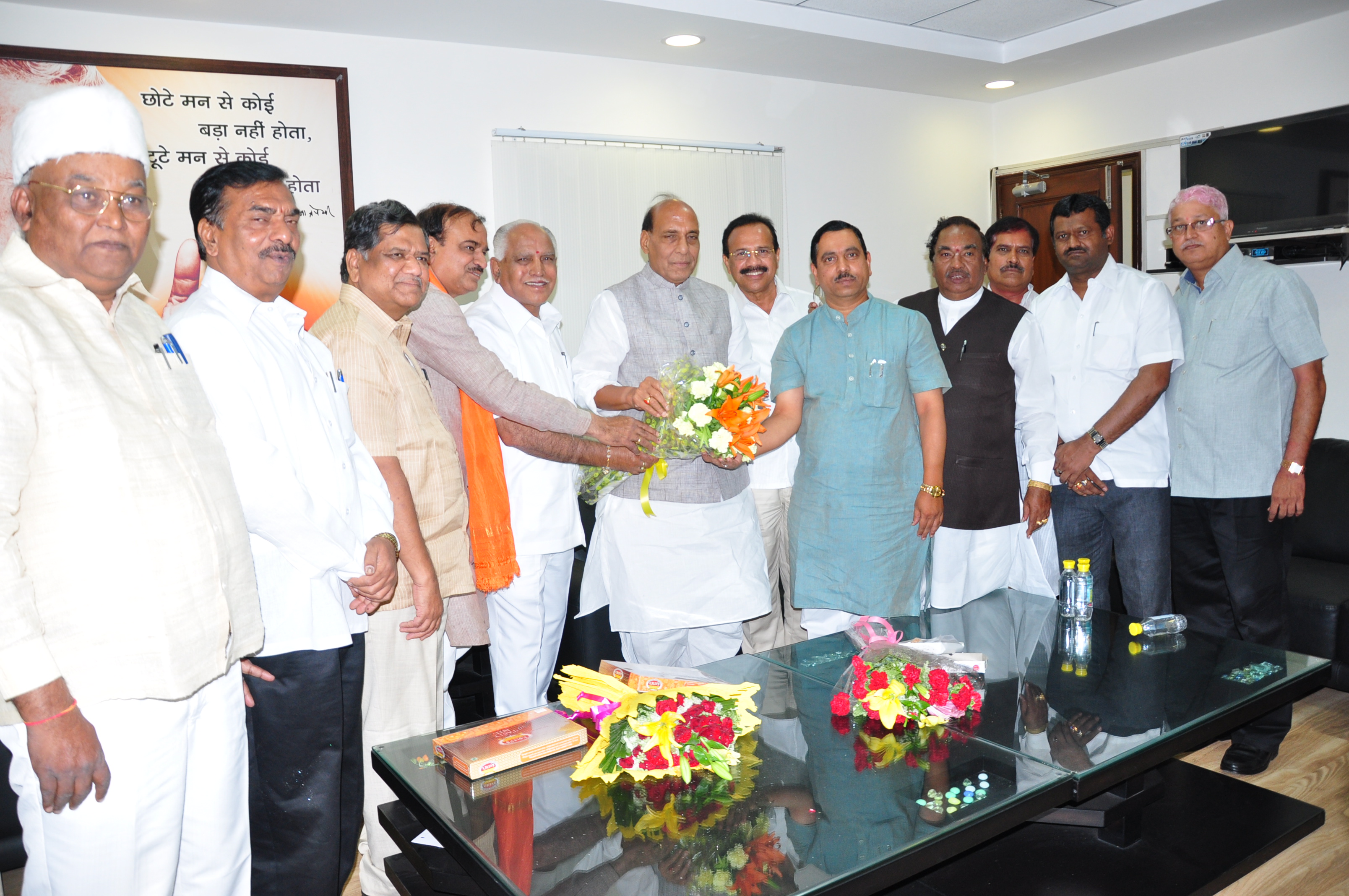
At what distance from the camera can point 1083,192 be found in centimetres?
617

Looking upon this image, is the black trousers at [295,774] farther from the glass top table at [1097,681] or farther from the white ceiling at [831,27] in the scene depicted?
the white ceiling at [831,27]

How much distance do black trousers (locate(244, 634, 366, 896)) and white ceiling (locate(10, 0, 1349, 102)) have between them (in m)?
3.29

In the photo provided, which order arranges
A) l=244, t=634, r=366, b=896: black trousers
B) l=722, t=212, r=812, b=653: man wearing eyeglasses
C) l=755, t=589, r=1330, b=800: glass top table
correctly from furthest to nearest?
l=722, t=212, r=812, b=653: man wearing eyeglasses < l=244, t=634, r=366, b=896: black trousers < l=755, t=589, r=1330, b=800: glass top table

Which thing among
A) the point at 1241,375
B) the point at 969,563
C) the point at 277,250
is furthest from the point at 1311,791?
the point at 277,250

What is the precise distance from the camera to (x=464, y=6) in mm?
4262

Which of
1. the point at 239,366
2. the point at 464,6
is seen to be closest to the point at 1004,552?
the point at 239,366

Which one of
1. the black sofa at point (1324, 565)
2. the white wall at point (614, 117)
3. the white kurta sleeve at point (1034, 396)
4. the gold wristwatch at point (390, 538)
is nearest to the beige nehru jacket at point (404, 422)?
the gold wristwatch at point (390, 538)

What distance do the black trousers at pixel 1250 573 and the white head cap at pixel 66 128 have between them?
3.37m

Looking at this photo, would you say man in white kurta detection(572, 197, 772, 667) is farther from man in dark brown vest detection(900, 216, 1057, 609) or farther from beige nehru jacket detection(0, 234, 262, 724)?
beige nehru jacket detection(0, 234, 262, 724)

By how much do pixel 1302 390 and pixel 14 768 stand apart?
12.3 ft

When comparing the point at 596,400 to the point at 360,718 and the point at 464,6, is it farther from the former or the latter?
the point at 464,6

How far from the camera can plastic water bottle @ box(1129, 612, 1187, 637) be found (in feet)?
8.44

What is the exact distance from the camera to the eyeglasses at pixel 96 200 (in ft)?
Result: 5.09

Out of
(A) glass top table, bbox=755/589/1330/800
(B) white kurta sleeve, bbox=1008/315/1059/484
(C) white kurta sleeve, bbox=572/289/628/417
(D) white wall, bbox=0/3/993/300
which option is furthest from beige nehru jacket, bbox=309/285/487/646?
(D) white wall, bbox=0/3/993/300
